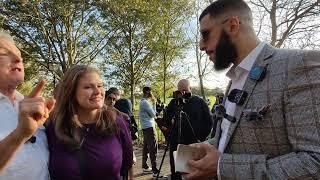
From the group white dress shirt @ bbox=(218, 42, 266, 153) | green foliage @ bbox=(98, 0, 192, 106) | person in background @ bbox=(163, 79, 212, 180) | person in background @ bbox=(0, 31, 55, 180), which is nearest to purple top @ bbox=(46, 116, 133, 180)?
person in background @ bbox=(0, 31, 55, 180)

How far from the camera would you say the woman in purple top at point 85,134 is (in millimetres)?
2973

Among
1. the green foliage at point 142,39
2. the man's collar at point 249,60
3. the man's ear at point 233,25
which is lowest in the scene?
the man's collar at point 249,60

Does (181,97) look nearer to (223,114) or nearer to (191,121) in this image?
(191,121)

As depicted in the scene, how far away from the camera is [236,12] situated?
2.04 m

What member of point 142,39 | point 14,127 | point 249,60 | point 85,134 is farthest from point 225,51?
point 142,39

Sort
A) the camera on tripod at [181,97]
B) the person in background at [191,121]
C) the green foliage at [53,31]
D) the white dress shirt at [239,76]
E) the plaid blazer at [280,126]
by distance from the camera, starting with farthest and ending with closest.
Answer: the green foliage at [53,31] → the camera on tripod at [181,97] → the person in background at [191,121] → the white dress shirt at [239,76] → the plaid blazer at [280,126]

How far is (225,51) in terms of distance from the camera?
6.58 ft

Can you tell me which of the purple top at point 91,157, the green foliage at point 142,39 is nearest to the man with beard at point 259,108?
the purple top at point 91,157

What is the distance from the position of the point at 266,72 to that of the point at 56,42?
2100 cm

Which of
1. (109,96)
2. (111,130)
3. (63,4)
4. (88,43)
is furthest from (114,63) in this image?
(111,130)

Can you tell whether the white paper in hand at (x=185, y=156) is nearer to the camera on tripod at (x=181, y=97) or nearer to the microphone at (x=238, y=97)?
the microphone at (x=238, y=97)

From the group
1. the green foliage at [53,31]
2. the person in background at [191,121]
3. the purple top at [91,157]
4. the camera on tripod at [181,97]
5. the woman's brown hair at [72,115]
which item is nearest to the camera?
the purple top at [91,157]

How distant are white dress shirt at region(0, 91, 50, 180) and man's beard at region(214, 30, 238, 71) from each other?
1288mm

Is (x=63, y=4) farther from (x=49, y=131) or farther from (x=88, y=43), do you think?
(x=49, y=131)
